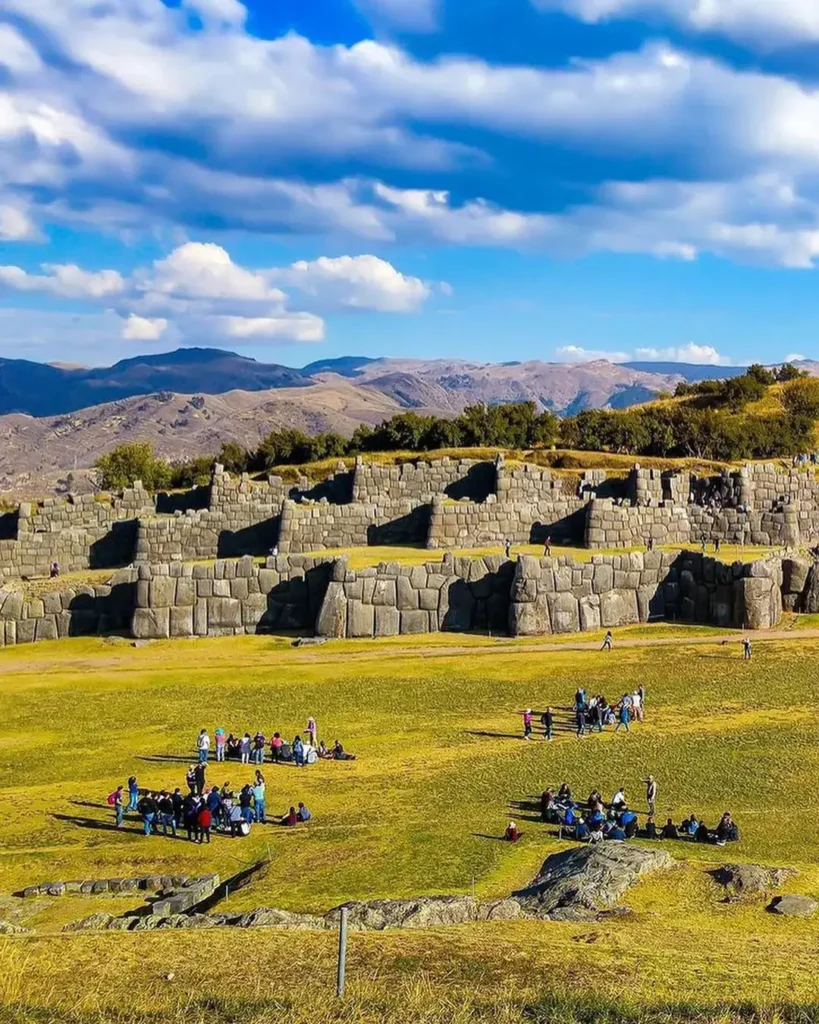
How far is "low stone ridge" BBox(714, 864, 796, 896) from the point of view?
17.3 m

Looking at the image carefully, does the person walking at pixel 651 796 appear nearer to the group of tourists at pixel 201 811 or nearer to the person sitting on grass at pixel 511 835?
the person sitting on grass at pixel 511 835

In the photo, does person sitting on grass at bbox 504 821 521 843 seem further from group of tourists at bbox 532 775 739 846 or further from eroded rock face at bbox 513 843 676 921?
eroded rock face at bbox 513 843 676 921

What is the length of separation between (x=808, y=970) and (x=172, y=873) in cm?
1311

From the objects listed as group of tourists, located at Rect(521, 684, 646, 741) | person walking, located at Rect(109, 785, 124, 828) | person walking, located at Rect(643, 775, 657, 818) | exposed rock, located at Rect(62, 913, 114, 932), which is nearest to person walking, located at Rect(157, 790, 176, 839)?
person walking, located at Rect(109, 785, 124, 828)

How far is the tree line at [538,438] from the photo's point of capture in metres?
92.8

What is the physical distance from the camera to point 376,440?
99.9 m

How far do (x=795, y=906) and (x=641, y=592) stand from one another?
2698 centimetres

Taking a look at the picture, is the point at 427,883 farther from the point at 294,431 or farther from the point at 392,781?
the point at 294,431

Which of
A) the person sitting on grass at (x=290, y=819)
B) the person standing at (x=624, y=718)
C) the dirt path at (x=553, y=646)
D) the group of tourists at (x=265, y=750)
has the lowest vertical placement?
the person sitting on grass at (x=290, y=819)

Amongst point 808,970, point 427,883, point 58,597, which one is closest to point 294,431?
point 58,597

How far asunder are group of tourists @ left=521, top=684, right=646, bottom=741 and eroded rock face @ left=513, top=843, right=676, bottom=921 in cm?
922

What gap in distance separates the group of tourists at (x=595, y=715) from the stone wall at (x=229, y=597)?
568 inches

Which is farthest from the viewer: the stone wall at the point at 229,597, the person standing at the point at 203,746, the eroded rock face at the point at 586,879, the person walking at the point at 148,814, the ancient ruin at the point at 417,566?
the ancient ruin at the point at 417,566

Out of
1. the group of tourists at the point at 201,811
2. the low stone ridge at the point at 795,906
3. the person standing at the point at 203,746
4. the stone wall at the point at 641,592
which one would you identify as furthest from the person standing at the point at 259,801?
the stone wall at the point at 641,592
